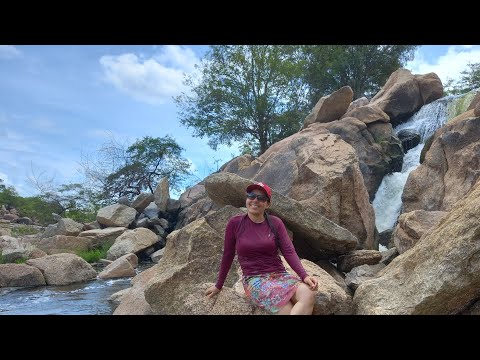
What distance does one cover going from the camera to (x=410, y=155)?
741 inches

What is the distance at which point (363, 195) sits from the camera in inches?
417

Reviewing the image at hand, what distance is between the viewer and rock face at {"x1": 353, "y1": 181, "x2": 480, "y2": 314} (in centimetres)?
443

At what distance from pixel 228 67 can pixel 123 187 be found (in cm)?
1104

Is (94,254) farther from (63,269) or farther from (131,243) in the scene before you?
(63,269)

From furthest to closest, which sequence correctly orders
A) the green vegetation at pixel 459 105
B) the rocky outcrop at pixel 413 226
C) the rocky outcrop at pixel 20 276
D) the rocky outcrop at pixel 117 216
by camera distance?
the rocky outcrop at pixel 117 216 < the green vegetation at pixel 459 105 < the rocky outcrop at pixel 20 276 < the rocky outcrop at pixel 413 226

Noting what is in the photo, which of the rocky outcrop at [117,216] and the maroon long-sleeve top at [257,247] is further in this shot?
the rocky outcrop at [117,216]

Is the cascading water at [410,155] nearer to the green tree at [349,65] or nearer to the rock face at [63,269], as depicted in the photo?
the rock face at [63,269]

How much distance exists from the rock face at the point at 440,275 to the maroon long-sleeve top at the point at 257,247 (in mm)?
1442

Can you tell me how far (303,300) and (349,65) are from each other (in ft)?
107

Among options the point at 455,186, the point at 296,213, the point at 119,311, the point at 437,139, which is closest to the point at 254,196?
the point at 296,213

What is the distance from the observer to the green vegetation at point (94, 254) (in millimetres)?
17000

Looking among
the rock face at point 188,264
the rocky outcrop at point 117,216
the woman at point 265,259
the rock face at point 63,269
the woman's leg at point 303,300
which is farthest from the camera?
the rocky outcrop at point 117,216

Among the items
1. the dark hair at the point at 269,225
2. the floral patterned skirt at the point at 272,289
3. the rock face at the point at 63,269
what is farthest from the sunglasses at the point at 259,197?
the rock face at the point at 63,269

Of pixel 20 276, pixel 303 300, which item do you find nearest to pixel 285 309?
pixel 303 300
